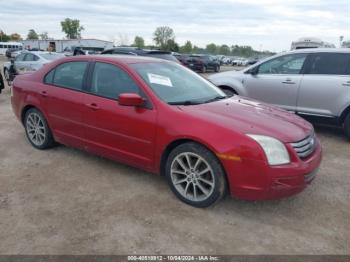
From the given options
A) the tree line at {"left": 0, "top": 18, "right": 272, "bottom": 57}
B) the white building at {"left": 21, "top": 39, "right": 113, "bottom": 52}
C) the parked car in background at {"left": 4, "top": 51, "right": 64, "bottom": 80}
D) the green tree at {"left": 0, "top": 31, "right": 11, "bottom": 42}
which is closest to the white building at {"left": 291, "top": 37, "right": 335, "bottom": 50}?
the parked car in background at {"left": 4, "top": 51, "right": 64, "bottom": 80}

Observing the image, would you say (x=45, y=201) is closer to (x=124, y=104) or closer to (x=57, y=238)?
(x=57, y=238)

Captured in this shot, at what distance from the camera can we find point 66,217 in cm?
328

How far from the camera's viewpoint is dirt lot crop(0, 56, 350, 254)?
9.44 feet

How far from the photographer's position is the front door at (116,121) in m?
3.72

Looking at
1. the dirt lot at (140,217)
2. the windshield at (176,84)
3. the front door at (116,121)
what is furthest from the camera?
the windshield at (176,84)

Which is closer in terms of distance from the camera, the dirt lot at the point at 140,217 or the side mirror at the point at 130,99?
the dirt lot at the point at 140,217

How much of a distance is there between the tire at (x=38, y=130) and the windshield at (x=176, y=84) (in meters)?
1.86

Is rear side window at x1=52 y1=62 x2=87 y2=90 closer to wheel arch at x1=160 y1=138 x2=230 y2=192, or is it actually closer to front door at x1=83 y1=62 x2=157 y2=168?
front door at x1=83 y1=62 x2=157 y2=168

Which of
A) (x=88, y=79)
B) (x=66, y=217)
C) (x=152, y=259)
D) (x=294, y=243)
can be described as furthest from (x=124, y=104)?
(x=294, y=243)

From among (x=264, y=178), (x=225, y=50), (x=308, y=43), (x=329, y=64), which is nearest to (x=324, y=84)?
(x=329, y=64)

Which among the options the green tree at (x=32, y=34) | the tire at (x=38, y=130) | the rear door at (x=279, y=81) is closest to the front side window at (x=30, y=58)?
the tire at (x=38, y=130)

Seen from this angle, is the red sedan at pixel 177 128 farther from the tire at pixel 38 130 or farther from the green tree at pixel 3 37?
the green tree at pixel 3 37

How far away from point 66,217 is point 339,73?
5.29 m

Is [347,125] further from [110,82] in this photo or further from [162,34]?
[162,34]
